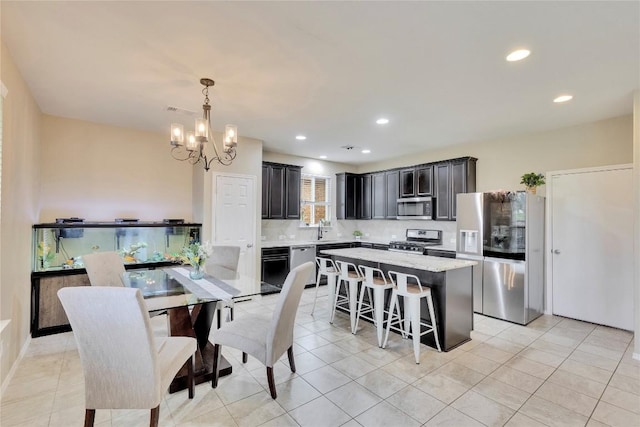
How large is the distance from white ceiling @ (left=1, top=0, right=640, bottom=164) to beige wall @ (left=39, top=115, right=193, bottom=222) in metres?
0.37

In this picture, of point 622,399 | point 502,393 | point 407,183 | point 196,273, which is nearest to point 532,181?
point 407,183

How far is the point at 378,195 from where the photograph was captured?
677 cm

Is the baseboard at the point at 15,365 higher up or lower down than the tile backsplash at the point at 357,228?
lower down

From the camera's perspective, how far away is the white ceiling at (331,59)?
200 centimetres

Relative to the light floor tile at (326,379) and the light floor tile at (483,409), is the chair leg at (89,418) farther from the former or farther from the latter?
the light floor tile at (483,409)

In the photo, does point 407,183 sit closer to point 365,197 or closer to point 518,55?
point 365,197

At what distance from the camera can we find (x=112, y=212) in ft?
14.7

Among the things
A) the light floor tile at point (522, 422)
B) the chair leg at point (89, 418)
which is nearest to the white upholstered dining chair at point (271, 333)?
the chair leg at point (89, 418)

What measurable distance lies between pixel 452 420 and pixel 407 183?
4.55 metres

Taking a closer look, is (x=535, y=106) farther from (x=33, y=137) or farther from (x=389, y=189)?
(x=33, y=137)

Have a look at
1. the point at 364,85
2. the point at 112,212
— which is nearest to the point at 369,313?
the point at 364,85

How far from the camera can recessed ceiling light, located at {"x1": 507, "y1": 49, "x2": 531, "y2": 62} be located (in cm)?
241

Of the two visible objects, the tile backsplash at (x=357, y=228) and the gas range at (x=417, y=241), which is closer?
the gas range at (x=417, y=241)

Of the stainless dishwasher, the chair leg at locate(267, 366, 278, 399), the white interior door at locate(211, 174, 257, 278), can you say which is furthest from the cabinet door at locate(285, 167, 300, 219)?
the chair leg at locate(267, 366, 278, 399)
